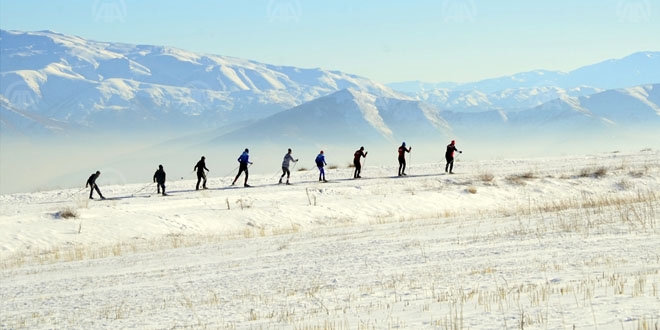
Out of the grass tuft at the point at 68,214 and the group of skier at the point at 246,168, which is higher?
the group of skier at the point at 246,168

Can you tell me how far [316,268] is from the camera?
Answer: 43.2 feet

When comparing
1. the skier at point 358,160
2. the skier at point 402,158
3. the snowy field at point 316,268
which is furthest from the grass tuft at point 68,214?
the skier at point 402,158

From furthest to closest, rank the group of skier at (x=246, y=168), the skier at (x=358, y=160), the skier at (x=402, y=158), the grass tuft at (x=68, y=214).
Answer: the skier at (x=358, y=160) < the skier at (x=402, y=158) < the group of skier at (x=246, y=168) < the grass tuft at (x=68, y=214)

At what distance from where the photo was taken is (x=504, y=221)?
60.8 feet

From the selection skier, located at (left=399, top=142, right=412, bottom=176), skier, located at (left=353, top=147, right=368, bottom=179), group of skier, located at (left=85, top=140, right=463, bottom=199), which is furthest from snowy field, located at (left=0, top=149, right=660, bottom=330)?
skier, located at (left=353, top=147, right=368, bottom=179)

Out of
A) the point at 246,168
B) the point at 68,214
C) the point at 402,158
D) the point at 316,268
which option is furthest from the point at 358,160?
the point at 316,268

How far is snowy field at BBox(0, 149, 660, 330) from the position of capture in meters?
8.77

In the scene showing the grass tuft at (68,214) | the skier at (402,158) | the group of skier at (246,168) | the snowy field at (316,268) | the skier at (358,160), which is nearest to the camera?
the snowy field at (316,268)

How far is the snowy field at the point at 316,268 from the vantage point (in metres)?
8.77

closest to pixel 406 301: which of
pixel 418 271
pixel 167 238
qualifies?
pixel 418 271

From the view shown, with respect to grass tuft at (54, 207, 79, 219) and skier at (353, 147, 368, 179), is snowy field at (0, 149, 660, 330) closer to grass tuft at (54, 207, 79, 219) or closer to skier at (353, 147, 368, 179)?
grass tuft at (54, 207, 79, 219)

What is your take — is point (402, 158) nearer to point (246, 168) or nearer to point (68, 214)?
point (246, 168)

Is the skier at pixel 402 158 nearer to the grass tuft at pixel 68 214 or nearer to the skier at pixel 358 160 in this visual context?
the skier at pixel 358 160

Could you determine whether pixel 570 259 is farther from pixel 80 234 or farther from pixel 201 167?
pixel 201 167
